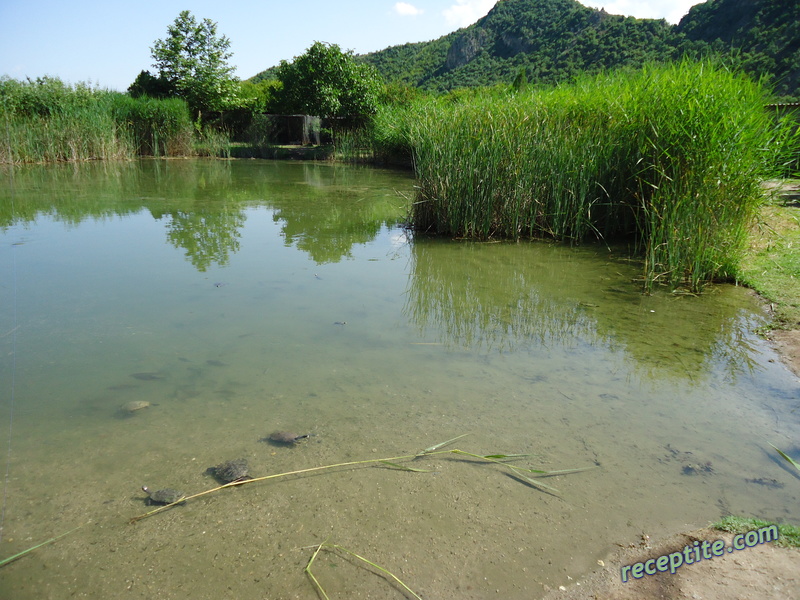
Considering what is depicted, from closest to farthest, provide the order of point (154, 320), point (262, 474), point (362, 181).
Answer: point (262, 474) < point (154, 320) < point (362, 181)

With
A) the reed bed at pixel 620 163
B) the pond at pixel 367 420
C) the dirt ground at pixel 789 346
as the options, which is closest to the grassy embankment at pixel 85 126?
the pond at pixel 367 420

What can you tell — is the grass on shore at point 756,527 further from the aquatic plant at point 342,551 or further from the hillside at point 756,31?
the hillside at point 756,31

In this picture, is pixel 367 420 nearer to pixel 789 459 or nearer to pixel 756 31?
pixel 789 459

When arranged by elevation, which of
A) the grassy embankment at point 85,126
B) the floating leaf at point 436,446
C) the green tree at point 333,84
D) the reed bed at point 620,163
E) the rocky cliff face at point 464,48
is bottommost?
the floating leaf at point 436,446

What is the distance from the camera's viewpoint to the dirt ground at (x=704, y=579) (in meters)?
1.62

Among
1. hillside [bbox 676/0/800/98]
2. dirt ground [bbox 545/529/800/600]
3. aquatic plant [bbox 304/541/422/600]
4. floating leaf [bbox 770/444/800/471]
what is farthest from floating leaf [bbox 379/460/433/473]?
hillside [bbox 676/0/800/98]

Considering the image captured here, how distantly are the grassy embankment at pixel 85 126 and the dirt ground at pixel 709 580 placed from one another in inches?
624

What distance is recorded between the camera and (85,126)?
594 inches

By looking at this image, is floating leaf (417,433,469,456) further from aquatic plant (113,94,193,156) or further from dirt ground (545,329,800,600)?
aquatic plant (113,94,193,156)

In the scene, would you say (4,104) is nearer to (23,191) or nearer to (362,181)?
(23,191)

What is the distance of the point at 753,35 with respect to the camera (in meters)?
30.5

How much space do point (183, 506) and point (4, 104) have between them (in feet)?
52.9

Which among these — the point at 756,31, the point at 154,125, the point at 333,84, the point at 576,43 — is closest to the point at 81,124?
the point at 154,125

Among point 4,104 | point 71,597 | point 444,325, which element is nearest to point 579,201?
point 444,325
